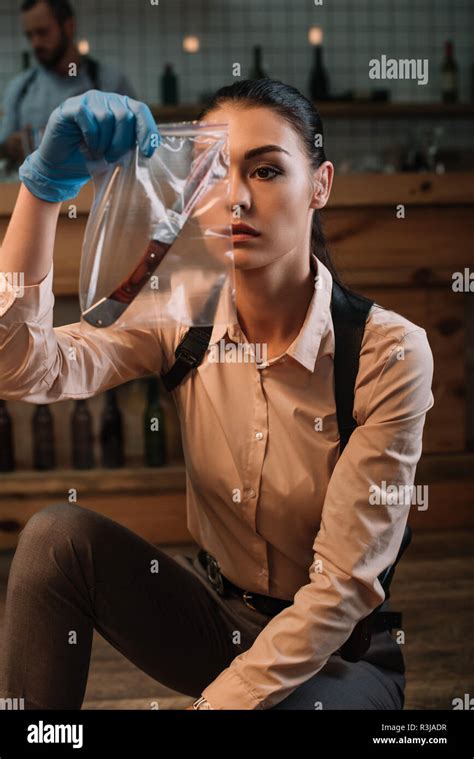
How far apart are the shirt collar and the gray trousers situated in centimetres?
33

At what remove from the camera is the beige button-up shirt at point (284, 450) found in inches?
47.5

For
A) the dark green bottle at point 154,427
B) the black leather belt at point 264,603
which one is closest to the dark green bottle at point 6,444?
the dark green bottle at point 154,427

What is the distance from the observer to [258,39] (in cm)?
336

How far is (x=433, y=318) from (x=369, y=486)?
1650 mm

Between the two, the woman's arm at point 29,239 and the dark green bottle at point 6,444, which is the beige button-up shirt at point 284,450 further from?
the dark green bottle at point 6,444

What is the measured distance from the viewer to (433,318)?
279 cm

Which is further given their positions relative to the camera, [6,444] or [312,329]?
[6,444]

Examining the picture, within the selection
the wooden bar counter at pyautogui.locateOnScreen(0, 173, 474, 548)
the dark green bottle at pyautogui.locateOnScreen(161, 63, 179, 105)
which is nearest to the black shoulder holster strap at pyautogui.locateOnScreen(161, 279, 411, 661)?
the wooden bar counter at pyautogui.locateOnScreen(0, 173, 474, 548)

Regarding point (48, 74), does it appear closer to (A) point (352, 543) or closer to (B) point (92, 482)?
(B) point (92, 482)

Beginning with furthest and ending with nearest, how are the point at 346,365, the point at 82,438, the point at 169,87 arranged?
1. the point at 169,87
2. the point at 82,438
3. the point at 346,365

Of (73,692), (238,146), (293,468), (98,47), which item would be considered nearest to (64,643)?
(73,692)

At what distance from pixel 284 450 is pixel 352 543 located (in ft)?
0.65

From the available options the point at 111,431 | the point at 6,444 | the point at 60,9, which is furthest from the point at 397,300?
the point at 60,9

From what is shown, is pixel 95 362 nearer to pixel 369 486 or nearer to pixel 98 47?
pixel 369 486
